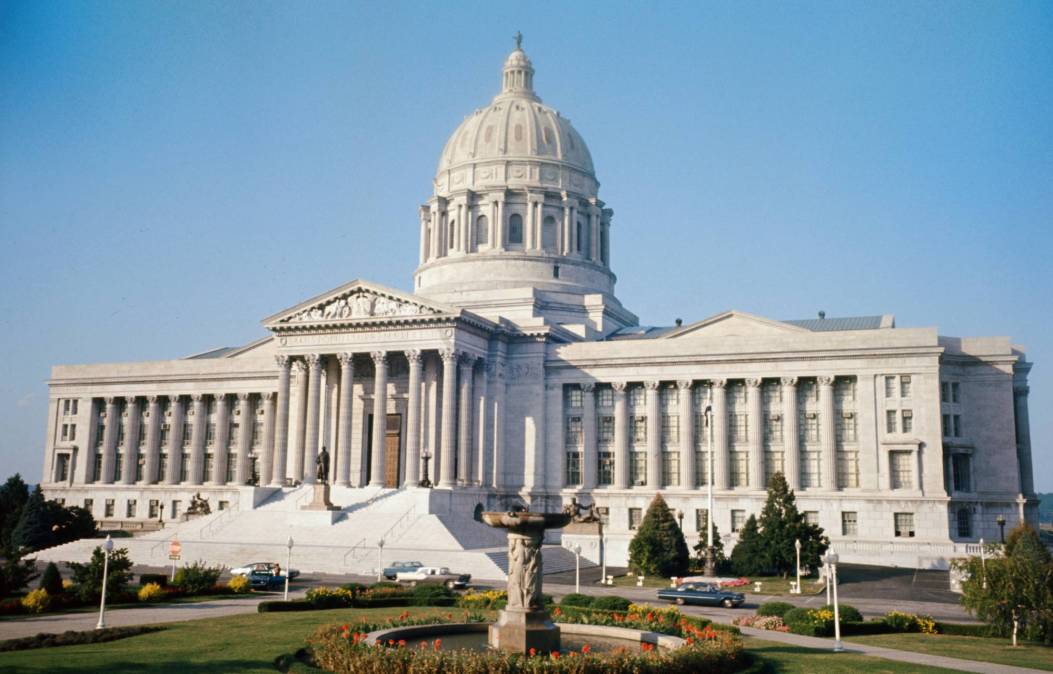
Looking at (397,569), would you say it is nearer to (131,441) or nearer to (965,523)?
(965,523)

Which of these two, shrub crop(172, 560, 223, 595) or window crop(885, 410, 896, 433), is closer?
shrub crop(172, 560, 223, 595)

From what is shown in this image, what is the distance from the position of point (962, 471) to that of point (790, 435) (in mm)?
12416

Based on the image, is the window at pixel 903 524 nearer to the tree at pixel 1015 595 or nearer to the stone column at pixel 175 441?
the tree at pixel 1015 595

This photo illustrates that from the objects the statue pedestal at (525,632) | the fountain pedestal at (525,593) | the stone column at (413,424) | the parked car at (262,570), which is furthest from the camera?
the stone column at (413,424)

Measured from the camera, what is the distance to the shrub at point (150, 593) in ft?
140

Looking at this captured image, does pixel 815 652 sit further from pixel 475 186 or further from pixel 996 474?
pixel 475 186

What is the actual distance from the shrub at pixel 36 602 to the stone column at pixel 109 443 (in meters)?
55.6

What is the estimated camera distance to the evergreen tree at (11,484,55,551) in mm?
66750

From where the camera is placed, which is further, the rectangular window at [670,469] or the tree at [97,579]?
→ the rectangular window at [670,469]

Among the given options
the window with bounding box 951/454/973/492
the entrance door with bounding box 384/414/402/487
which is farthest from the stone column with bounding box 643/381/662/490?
the window with bounding box 951/454/973/492

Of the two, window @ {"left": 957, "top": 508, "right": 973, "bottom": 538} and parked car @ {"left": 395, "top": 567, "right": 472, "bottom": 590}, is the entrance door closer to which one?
parked car @ {"left": 395, "top": 567, "right": 472, "bottom": 590}

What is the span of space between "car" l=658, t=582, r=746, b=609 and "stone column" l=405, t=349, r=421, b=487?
99.8ft

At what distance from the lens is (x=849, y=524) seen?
70250 mm

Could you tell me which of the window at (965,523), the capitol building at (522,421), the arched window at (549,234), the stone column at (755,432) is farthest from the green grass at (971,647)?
the arched window at (549,234)
